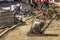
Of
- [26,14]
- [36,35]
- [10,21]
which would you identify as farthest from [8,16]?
[26,14]

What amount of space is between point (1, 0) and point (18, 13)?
710 inches

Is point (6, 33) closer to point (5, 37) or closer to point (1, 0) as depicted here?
point (5, 37)

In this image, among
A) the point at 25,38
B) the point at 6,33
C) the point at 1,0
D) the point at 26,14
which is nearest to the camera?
the point at 25,38

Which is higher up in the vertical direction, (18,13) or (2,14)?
(2,14)

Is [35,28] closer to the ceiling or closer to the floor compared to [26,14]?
closer to the ceiling

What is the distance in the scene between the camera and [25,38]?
11.8 metres

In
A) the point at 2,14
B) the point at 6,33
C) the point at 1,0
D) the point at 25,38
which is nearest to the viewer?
the point at 25,38

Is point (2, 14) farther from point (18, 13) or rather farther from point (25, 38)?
point (18, 13)

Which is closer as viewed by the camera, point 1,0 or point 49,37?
point 49,37

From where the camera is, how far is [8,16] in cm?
1681

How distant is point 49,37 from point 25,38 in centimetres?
128

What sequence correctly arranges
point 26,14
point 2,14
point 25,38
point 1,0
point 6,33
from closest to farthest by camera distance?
point 25,38 < point 6,33 < point 2,14 < point 26,14 < point 1,0

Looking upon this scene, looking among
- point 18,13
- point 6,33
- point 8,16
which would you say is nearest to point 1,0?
point 18,13

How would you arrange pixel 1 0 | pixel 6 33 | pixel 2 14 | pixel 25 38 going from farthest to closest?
pixel 1 0
pixel 2 14
pixel 6 33
pixel 25 38
